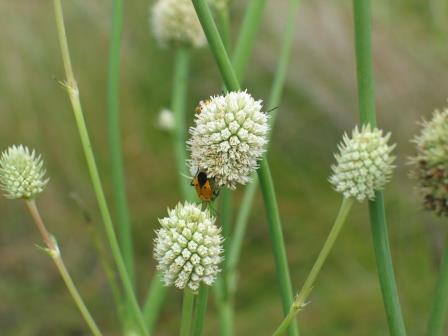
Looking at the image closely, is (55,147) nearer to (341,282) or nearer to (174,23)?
(341,282)

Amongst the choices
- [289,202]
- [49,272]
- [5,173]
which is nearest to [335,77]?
[289,202]

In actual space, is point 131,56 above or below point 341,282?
above

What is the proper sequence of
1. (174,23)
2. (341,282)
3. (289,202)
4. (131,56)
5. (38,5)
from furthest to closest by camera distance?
1. (38,5)
2. (131,56)
3. (289,202)
4. (341,282)
5. (174,23)

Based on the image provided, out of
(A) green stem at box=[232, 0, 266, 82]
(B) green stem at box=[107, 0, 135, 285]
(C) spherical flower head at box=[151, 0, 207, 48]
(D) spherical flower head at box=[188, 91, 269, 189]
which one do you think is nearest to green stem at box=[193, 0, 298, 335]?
(D) spherical flower head at box=[188, 91, 269, 189]

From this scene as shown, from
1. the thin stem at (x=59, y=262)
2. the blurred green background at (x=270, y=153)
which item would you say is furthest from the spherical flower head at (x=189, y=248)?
the blurred green background at (x=270, y=153)

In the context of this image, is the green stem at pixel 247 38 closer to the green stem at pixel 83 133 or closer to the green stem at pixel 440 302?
the green stem at pixel 83 133

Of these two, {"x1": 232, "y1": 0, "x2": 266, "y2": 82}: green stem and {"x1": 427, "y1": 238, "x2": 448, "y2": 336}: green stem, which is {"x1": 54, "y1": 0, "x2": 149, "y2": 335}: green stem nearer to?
{"x1": 232, "y1": 0, "x2": 266, "y2": 82}: green stem

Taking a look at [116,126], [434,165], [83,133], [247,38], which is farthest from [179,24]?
[434,165]

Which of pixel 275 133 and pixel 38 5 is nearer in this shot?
pixel 275 133
